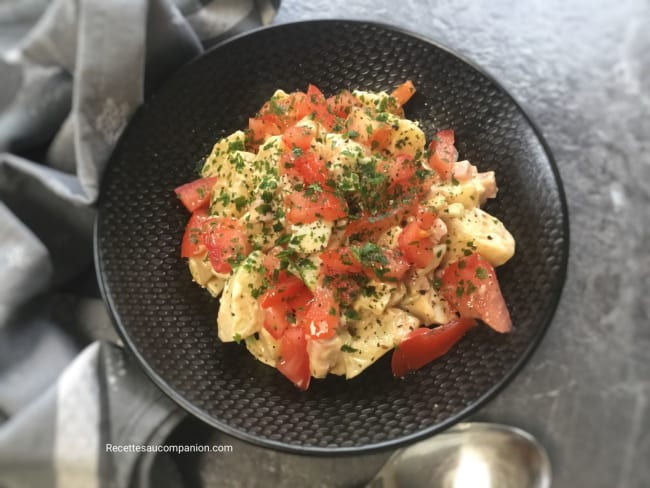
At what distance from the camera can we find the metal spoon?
1.38m

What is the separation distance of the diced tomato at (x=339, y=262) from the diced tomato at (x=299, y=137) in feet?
0.95

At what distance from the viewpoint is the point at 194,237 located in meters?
1.49

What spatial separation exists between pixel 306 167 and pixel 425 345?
20.0 inches

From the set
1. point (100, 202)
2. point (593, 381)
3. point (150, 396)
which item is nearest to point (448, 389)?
point (593, 381)

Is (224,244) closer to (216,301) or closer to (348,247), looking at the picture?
(216,301)

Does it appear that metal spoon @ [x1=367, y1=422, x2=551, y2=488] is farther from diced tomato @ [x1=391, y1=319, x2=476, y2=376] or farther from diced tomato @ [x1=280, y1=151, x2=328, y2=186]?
diced tomato @ [x1=280, y1=151, x2=328, y2=186]

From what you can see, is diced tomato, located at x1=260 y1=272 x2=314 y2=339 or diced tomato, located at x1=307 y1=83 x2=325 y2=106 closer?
diced tomato, located at x1=260 y1=272 x2=314 y2=339

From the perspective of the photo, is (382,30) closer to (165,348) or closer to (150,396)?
(165,348)

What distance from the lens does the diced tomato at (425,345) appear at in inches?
53.1

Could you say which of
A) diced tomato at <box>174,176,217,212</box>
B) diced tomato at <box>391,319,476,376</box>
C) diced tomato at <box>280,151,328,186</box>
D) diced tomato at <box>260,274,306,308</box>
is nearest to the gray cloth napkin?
diced tomato at <box>174,176,217,212</box>

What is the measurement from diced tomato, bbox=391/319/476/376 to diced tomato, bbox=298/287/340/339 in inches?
6.4

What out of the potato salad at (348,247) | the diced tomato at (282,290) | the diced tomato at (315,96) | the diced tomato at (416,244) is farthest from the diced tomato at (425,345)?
the diced tomato at (315,96)

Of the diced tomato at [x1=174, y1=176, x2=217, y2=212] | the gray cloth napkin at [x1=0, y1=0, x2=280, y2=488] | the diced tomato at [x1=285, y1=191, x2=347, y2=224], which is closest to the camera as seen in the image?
the gray cloth napkin at [x1=0, y1=0, x2=280, y2=488]

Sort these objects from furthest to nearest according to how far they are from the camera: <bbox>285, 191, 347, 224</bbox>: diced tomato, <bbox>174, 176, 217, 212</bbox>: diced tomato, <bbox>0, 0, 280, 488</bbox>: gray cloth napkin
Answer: <bbox>174, 176, 217, 212</bbox>: diced tomato
<bbox>285, 191, 347, 224</bbox>: diced tomato
<bbox>0, 0, 280, 488</bbox>: gray cloth napkin
